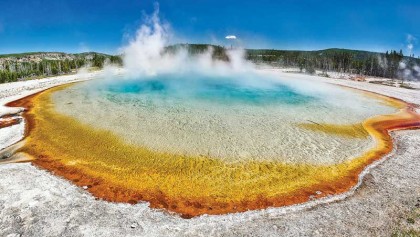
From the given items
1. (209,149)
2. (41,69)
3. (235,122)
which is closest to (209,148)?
(209,149)

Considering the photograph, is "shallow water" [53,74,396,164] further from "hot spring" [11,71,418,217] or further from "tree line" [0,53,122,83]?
"tree line" [0,53,122,83]

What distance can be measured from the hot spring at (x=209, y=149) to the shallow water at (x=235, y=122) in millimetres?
86

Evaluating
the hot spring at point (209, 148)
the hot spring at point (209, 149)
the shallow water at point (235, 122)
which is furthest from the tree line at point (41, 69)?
the hot spring at point (209, 149)

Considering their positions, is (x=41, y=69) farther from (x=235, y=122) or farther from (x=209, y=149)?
(x=209, y=149)

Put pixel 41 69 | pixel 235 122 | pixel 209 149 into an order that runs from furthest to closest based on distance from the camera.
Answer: pixel 41 69
pixel 235 122
pixel 209 149

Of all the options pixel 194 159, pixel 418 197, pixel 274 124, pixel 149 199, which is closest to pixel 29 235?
pixel 149 199

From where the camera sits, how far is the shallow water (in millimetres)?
17922

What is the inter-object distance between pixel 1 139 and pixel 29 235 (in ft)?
42.0

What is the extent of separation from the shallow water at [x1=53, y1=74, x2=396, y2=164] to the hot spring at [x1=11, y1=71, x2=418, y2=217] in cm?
9

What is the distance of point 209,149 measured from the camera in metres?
17.9

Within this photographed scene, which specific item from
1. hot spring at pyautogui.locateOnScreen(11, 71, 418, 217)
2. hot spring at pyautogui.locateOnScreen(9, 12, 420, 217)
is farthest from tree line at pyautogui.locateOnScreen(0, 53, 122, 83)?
hot spring at pyautogui.locateOnScreen(11, 71, 418, 217)

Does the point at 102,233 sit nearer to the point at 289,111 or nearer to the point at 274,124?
the point at 274,124

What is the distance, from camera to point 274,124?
23.6m

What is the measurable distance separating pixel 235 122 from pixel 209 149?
671cm
